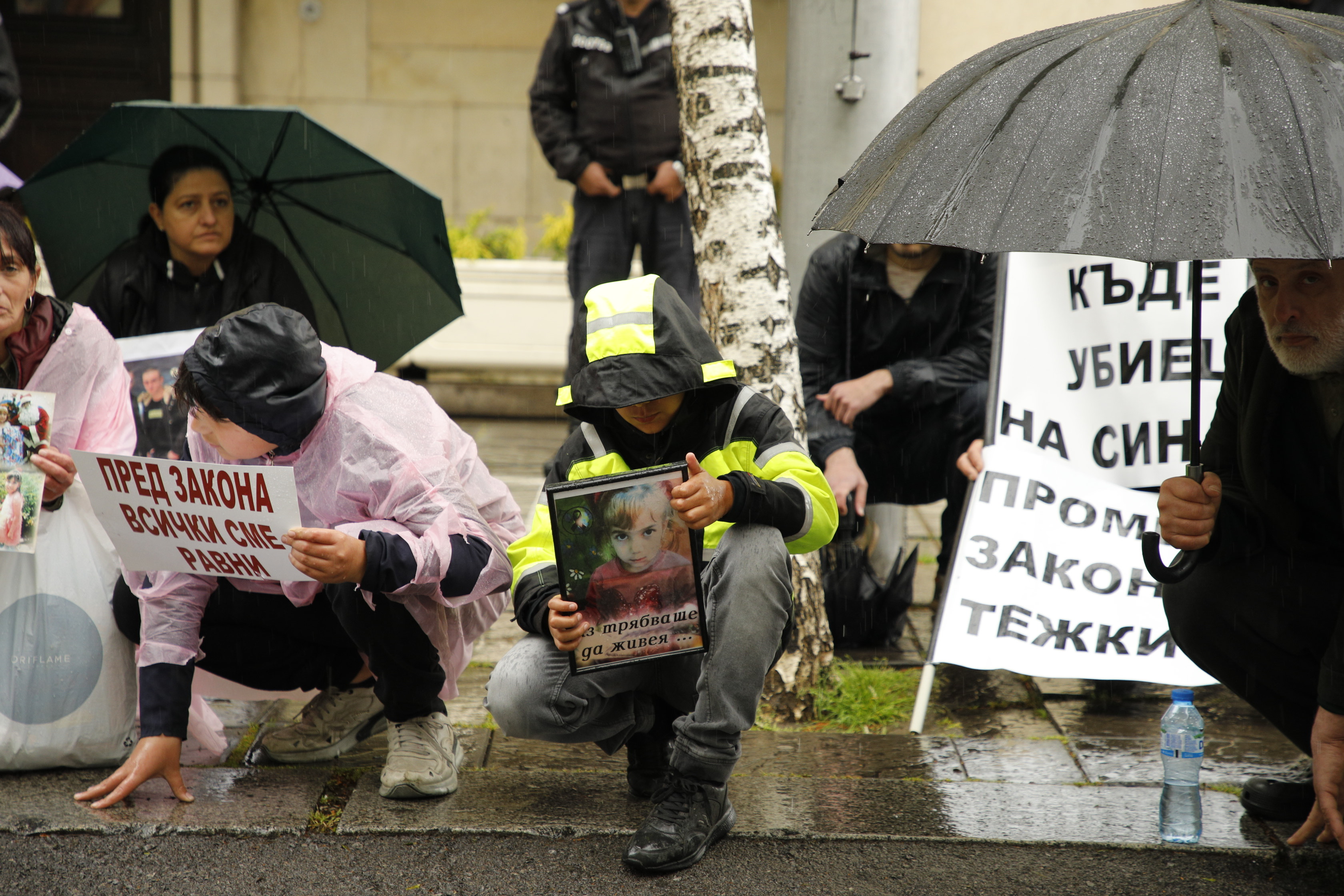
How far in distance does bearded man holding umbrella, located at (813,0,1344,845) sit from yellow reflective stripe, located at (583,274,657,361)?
1.42 feet

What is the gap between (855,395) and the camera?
13.7 feet

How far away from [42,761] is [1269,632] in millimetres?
2776

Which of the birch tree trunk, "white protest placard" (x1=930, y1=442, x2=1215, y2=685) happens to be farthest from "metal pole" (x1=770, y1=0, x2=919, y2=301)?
"white protest placard" (x1=930, y1=442, x2=1215, y2=685)

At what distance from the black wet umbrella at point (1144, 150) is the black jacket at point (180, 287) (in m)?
2.25

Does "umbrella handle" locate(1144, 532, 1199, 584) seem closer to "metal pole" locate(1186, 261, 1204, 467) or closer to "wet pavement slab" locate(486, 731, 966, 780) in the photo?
"metal pole" locate(1186, 261, 1204, 467)

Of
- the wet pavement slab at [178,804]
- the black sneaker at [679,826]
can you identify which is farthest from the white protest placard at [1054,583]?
the wet pavement slab at [178,804]

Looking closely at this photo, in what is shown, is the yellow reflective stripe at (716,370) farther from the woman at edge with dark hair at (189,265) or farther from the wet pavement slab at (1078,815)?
the woman at edge with dark hair at (189,265)

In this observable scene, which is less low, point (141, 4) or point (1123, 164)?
point (141, 4)

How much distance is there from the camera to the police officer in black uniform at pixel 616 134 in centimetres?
595

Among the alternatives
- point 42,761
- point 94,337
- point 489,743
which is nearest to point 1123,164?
point 489,743

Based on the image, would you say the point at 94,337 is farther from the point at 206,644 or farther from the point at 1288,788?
the point at 1288,788

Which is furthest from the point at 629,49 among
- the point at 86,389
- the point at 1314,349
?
the point at 1314,349

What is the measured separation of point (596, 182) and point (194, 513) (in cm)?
368

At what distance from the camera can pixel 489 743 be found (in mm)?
3332
